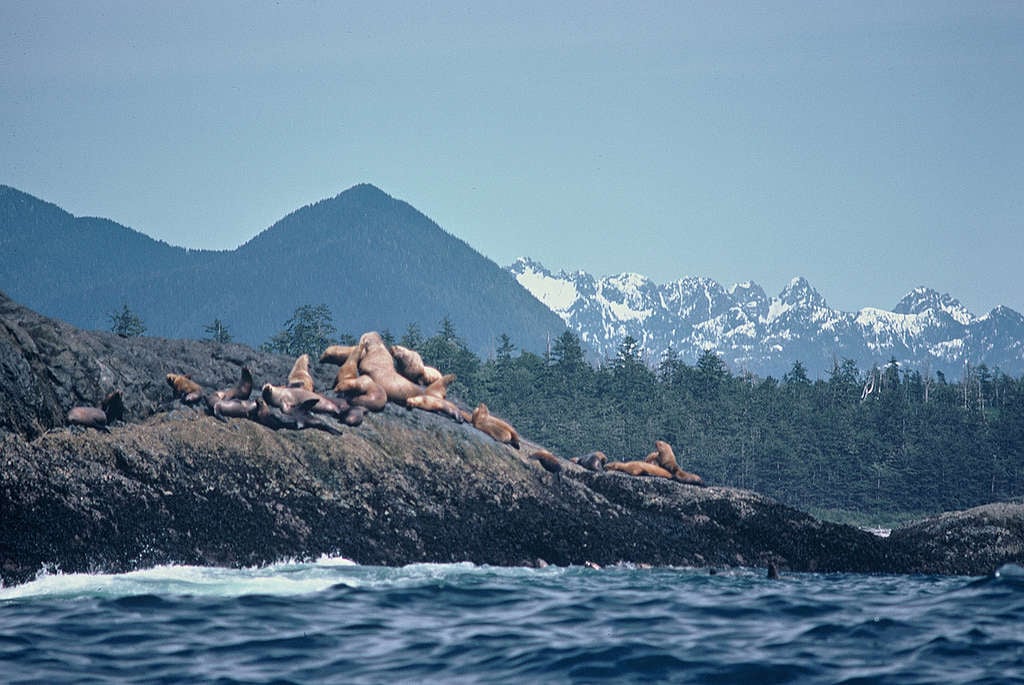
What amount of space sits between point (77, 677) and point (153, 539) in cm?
921

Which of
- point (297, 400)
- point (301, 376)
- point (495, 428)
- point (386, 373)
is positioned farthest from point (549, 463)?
point (297, 400)

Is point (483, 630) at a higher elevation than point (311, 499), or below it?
below

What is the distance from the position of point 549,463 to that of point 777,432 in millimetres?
82762

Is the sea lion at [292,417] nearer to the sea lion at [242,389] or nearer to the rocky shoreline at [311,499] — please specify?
the rocky shoreline at [311,499]

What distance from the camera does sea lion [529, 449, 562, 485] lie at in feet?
93.0

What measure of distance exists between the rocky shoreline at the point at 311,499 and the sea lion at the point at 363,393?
351 millimetres

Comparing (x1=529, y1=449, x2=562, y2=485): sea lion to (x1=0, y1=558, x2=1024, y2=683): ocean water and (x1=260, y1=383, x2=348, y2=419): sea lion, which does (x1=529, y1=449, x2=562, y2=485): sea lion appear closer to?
A: (x1=260, y1=383, x2=348, y2=419): sea lion

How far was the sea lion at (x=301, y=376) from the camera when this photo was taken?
91.1ft

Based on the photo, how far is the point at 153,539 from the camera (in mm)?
21625

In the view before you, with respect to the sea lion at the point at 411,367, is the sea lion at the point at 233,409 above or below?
below

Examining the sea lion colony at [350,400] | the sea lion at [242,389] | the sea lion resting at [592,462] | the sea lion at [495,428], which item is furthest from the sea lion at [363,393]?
the sea lion resting at [592,462]

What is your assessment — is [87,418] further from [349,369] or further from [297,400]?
[349,369]

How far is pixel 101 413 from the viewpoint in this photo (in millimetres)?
23109

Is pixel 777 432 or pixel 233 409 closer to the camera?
pixel 233 409
